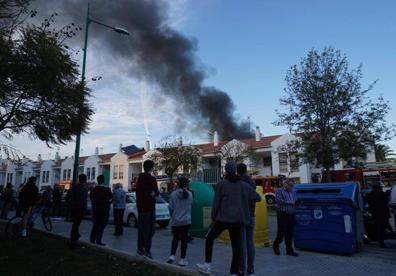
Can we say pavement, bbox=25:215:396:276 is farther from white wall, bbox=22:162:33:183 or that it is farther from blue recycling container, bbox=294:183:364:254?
white wall, bbox=22:162:33:183

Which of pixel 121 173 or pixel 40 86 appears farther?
pixel 121 173

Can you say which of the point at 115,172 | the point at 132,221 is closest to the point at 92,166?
the point at 115,172

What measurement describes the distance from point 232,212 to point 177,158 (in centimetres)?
3850

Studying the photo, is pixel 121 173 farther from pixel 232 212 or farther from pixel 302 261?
pixel 232 212

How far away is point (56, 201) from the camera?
65.4 feet

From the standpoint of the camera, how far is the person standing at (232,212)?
5.76 m

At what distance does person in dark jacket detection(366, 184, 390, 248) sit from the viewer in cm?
1033

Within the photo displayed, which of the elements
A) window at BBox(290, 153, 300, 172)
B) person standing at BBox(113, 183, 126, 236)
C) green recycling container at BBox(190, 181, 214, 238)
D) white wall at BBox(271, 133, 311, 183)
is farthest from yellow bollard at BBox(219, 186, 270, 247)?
white wall at BBox(271, 133, 311, 183)

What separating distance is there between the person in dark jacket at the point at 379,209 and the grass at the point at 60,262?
670 centimetres

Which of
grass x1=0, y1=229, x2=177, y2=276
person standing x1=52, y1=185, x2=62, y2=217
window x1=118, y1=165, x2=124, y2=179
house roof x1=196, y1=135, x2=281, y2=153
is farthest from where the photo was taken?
window x1=118, y1=165, x2=124, y2=179

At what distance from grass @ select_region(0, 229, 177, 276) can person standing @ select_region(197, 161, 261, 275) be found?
→ 1.08m

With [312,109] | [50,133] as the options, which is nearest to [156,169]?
[312,109]

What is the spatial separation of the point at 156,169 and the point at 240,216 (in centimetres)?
4035

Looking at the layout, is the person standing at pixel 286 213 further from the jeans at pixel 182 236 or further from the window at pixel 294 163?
Result: the window at pixel 294 163
